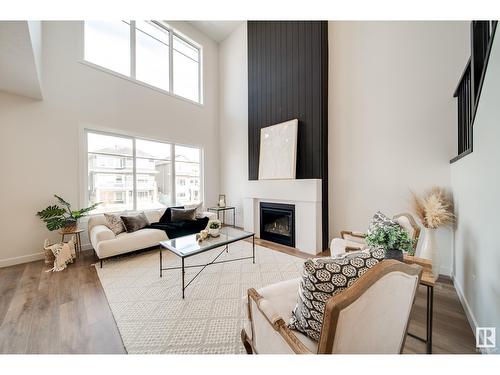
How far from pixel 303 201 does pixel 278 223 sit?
866 millimetres

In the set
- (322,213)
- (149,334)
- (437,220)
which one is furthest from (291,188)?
(149,334)

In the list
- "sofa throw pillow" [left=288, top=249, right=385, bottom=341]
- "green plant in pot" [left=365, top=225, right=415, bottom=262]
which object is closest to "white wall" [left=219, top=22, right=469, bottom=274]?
"green plant in pot" [left=365, top=225, right=415, bottom=262]

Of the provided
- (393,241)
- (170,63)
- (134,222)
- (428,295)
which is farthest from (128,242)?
(170,63)

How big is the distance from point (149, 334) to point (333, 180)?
334 centimetres

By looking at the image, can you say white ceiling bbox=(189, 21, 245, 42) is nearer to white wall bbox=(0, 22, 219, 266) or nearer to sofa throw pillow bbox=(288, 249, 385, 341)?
white wall bbox=(0, 22, 219, 266)

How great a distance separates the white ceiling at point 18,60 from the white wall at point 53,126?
306 millimetres

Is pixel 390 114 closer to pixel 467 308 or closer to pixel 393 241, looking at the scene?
pixel 393 241

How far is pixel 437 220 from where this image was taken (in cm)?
213

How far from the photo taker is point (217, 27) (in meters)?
5.32

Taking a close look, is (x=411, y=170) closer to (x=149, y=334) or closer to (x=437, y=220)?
(x=437, y=220)

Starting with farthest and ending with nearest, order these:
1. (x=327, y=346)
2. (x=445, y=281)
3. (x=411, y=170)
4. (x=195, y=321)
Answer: (x=411, y=170) < (x=445, y=281) < (x=195, y=321) < (x=327, y=346)

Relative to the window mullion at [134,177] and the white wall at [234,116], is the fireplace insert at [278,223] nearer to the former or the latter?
the white wall at [234,116]

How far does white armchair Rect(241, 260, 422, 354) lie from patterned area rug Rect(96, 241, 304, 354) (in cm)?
38

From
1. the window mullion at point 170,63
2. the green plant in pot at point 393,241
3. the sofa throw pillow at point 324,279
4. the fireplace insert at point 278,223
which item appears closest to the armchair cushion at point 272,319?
the sofa throw pillow at point 324,279
